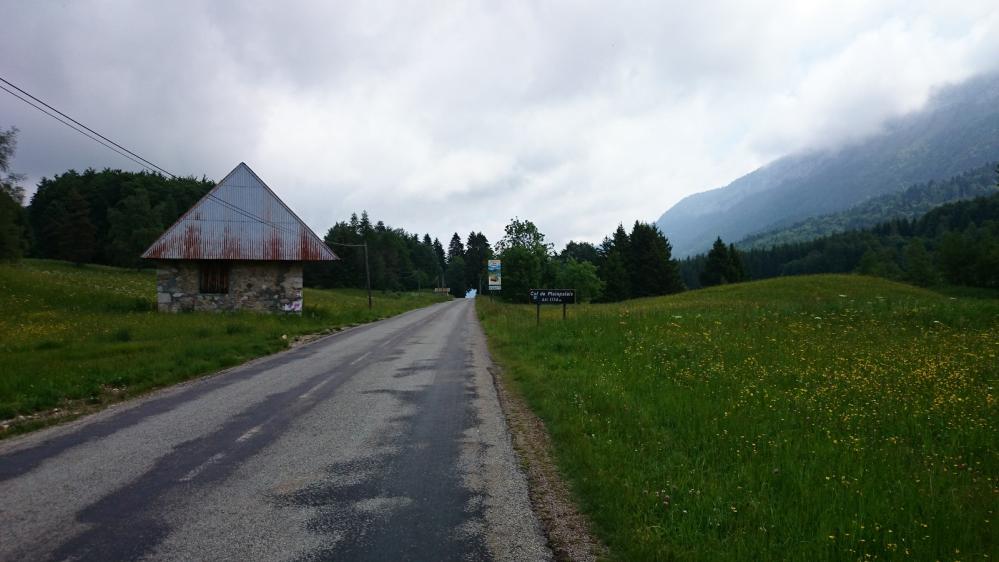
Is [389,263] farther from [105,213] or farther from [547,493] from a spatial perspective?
[547,493]

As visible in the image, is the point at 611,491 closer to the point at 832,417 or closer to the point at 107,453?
the point at 832,417

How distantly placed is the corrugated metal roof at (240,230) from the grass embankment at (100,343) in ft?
11.3

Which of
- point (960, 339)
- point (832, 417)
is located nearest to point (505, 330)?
point (960, 339)

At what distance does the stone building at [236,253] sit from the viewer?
91.0ft

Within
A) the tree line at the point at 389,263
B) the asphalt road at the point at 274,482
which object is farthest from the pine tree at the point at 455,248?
the asphalt road at the point at 274,482

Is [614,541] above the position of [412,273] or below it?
below

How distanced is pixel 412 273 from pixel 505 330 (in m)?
105

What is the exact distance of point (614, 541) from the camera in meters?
4.11

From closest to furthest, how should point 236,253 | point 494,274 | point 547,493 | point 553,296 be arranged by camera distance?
point 547,493 < point 553,296 < point 236,253 < point 494,274

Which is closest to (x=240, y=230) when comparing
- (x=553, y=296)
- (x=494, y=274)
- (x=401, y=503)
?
(x=494, y=274)

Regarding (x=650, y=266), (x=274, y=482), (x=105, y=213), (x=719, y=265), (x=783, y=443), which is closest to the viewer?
(x=274, y=482)

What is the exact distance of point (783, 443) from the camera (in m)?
5.97

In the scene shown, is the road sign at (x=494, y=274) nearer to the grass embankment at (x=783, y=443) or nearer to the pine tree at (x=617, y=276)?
the grass embankment at (x=783, y=443)

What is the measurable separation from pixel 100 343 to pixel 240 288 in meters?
12.9
